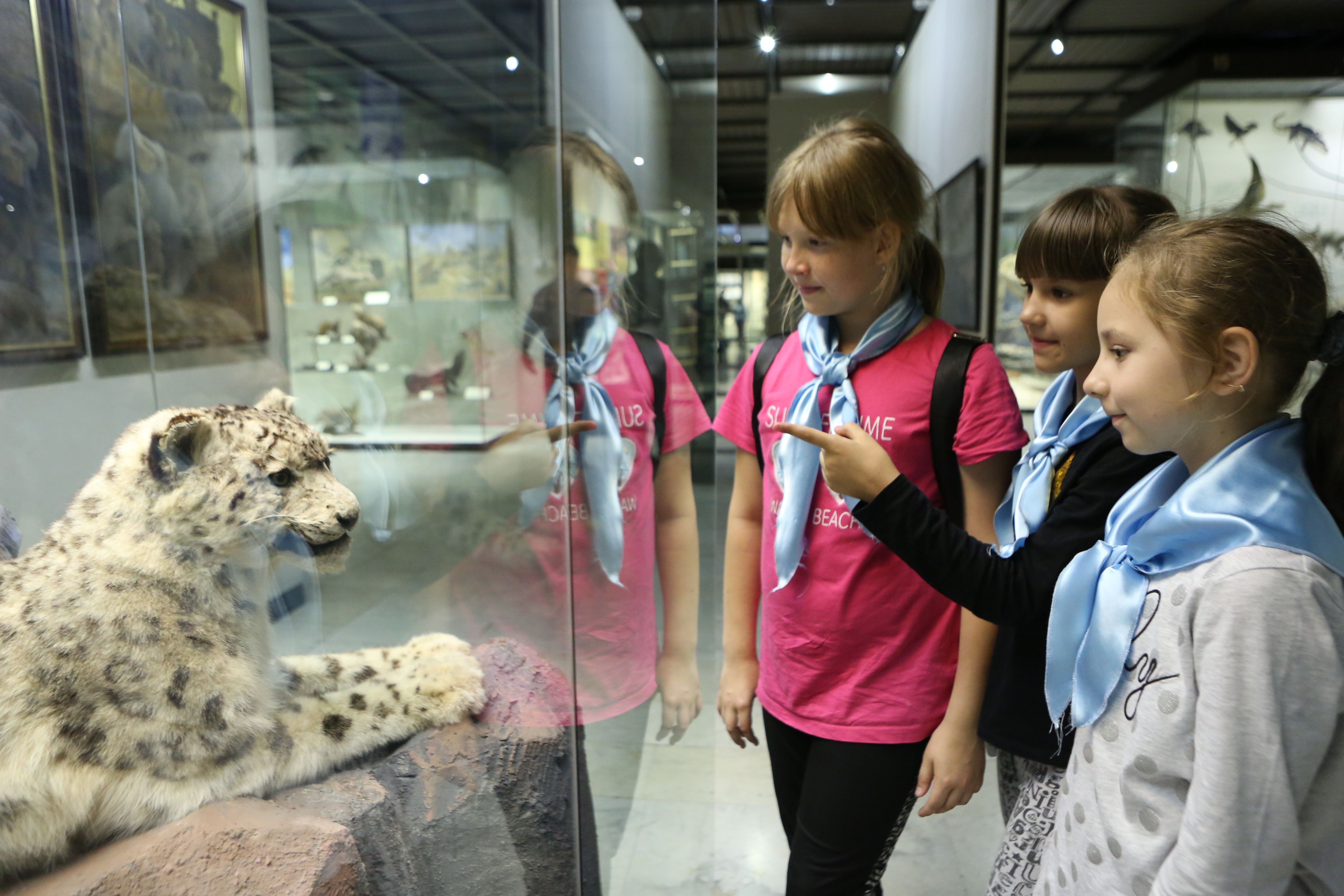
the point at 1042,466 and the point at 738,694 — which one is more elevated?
the point at 1042,466

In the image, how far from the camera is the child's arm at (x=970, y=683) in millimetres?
1113

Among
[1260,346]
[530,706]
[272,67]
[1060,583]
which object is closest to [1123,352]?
[1260,346]

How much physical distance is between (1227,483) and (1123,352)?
0.17 metres

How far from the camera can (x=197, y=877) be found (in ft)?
2.13

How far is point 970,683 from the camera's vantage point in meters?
1.12

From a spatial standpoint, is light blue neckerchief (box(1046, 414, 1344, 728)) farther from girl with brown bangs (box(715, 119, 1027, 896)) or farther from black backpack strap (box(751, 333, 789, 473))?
black backpack strap (box(751, 333, 789, 473))

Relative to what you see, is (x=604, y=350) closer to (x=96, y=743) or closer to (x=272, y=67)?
(x=272, y=67)

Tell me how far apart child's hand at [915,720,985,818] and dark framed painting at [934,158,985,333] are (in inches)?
90.8

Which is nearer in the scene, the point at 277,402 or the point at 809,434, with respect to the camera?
the point at 277,402

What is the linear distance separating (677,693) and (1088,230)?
944 mm

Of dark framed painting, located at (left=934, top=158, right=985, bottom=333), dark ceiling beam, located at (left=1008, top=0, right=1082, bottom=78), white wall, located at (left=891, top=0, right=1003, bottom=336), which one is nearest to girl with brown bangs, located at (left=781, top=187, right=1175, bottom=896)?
white wall, located at (left=891, top=0, right=1003, bottom=336)

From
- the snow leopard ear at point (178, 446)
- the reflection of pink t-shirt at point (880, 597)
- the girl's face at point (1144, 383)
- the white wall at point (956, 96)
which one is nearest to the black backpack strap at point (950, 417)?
the reflection of pink t-shirt at point (880, 597)

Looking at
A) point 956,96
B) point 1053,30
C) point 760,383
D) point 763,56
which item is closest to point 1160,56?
point 1053,30

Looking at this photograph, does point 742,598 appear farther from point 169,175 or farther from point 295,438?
point 169,175
